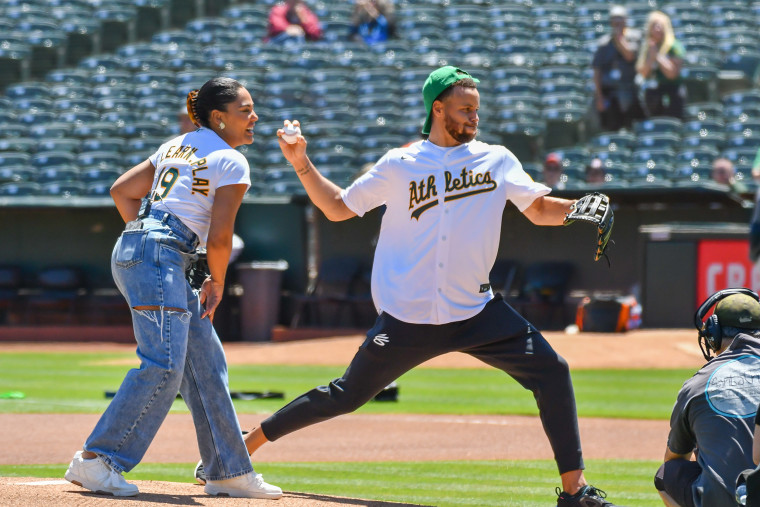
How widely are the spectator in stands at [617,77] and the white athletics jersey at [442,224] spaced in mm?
13502

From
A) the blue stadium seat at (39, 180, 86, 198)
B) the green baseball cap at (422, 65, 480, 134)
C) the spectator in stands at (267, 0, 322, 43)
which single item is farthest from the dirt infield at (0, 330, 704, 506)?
the spectator in stands at (267, 0, 322, 43)

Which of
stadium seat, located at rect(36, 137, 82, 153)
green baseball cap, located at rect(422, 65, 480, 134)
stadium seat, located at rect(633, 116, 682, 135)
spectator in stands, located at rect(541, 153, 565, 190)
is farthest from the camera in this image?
stadium seat, located at rect(36, 137, 82, 153)

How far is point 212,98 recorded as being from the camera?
17.2ft

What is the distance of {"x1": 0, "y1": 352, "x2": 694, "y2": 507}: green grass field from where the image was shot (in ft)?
21.2

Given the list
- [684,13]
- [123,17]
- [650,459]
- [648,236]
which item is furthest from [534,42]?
[650,459]

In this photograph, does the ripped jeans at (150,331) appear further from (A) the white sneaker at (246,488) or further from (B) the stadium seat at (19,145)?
(B) the stadium seat at (19,145)

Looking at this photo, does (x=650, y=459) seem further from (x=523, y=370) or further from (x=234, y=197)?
(x=234, y=197)

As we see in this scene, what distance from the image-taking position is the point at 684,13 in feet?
72.4

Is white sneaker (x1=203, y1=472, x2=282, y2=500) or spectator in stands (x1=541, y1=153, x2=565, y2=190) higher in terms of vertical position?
spectator in stands (x1=541, y1=153, x2=565, y2=190)

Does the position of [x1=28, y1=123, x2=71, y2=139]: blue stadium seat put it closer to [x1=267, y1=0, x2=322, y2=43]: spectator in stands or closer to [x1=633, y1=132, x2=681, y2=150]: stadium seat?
[x1=267, y1=0, x2=322, y2=43]: spectator in stands

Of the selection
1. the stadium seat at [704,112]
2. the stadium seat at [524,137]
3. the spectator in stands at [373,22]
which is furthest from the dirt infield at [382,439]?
the spectator in stands at [373,22]

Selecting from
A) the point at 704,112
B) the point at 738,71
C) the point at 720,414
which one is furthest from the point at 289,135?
the point at 738,71

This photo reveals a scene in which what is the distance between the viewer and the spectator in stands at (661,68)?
1775cm

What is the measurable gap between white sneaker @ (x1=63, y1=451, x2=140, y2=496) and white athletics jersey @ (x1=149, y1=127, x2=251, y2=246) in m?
1.08
